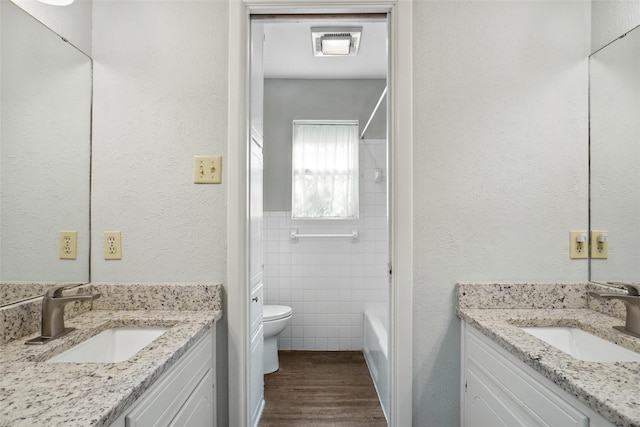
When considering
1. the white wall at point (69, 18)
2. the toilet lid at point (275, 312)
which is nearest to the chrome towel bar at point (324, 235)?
the toilet lid at point (275, 312)

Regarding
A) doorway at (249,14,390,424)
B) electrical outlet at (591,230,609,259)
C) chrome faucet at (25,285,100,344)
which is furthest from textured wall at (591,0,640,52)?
chrome faucet at (25,285,100,344)

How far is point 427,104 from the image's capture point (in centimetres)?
160

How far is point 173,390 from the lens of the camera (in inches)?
43.9

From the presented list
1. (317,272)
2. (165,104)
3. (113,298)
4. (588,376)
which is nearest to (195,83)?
(165,104)

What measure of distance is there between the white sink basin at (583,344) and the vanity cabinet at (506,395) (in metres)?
0.22

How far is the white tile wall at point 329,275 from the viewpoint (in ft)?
11.2

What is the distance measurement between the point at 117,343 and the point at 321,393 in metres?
1.57

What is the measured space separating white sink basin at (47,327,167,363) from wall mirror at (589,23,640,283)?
181 centimetres

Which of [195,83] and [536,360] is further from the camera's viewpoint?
[195,83]

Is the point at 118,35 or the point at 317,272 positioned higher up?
the point at 118,35

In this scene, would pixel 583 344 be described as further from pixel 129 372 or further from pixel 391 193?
pixel 129 372

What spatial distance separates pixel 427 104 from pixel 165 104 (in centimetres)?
114

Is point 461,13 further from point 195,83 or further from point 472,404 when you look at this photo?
point 472,404

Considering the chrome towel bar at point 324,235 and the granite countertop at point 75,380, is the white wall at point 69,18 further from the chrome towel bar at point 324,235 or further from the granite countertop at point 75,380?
the chrome towel bar at point 324,235
